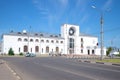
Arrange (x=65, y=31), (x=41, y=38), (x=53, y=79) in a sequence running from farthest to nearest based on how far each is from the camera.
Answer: (x=65, y=31), (x=41, y=38), (x=53, y=79)

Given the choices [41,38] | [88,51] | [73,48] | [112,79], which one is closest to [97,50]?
[88,51]

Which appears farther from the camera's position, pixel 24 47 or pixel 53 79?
pixel 24 47

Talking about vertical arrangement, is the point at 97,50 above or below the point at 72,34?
below

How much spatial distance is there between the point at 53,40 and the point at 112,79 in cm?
8615

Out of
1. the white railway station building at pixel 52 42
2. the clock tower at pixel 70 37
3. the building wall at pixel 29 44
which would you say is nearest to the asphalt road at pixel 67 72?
the building wall at pixel 29 44

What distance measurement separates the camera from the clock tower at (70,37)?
102 meters

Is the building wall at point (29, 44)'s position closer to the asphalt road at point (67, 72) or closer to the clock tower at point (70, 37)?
the clock tower at point (70, 37)

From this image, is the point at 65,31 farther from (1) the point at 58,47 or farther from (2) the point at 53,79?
(2) the point at 53,79

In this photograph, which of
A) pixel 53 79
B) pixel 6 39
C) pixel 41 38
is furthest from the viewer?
pixel 41 38

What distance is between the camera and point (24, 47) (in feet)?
302

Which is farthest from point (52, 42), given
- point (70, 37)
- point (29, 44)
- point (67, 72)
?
point (67, 72)

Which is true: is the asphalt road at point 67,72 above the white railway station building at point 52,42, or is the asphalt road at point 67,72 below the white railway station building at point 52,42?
below

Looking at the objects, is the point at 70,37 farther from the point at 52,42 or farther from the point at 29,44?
the point at 29,44

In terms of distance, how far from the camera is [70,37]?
104375 mm
